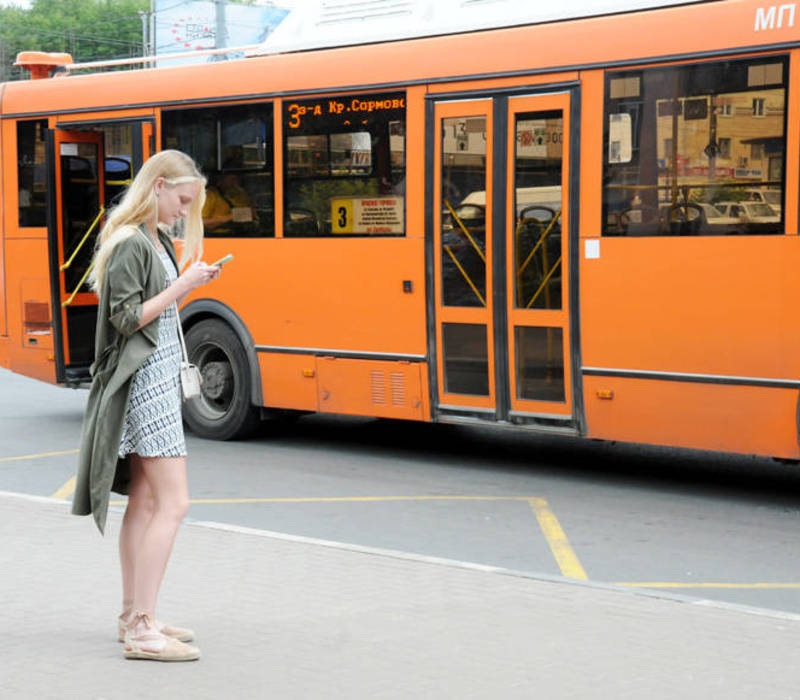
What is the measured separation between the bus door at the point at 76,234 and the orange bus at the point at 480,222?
20 millimetres

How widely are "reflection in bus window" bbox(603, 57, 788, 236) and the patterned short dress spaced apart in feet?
14.1

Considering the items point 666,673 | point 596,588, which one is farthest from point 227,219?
point 666,673

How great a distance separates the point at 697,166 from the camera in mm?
8648

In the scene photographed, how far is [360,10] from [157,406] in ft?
19.7

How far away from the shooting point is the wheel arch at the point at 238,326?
36.5ft

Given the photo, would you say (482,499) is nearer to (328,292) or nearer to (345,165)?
(328,292)

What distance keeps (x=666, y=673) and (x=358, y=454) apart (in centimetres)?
603

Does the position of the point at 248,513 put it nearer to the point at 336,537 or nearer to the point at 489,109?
the point at 336,537

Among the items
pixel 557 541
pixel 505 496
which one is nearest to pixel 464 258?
pixel 505 496

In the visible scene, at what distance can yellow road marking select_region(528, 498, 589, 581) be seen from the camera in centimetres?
706

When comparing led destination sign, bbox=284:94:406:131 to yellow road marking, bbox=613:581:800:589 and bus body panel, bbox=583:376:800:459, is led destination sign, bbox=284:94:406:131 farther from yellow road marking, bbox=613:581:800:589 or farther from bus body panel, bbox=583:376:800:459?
yellow road marking, bbox=613:581:800:589

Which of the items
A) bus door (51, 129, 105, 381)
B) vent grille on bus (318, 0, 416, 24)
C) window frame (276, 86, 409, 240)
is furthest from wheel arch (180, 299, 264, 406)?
vent grille on bus (318, 0, 416, 24)

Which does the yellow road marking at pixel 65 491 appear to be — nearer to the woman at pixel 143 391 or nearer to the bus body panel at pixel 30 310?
the bus body panel at pixel 30 310

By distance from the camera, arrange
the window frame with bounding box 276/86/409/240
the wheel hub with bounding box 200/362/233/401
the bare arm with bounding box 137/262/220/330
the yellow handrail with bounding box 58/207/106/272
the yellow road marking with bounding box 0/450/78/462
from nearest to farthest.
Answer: the bare arm with bounding box 137/262/220/330 < the window frame with bounding box 276/86/409/240 < the yellow road marking with bounding box 0/450/78/462 < the wheel hub with bounding box 200/362/233/401 < the yellow handrail with bounding box 58/207/106/272
